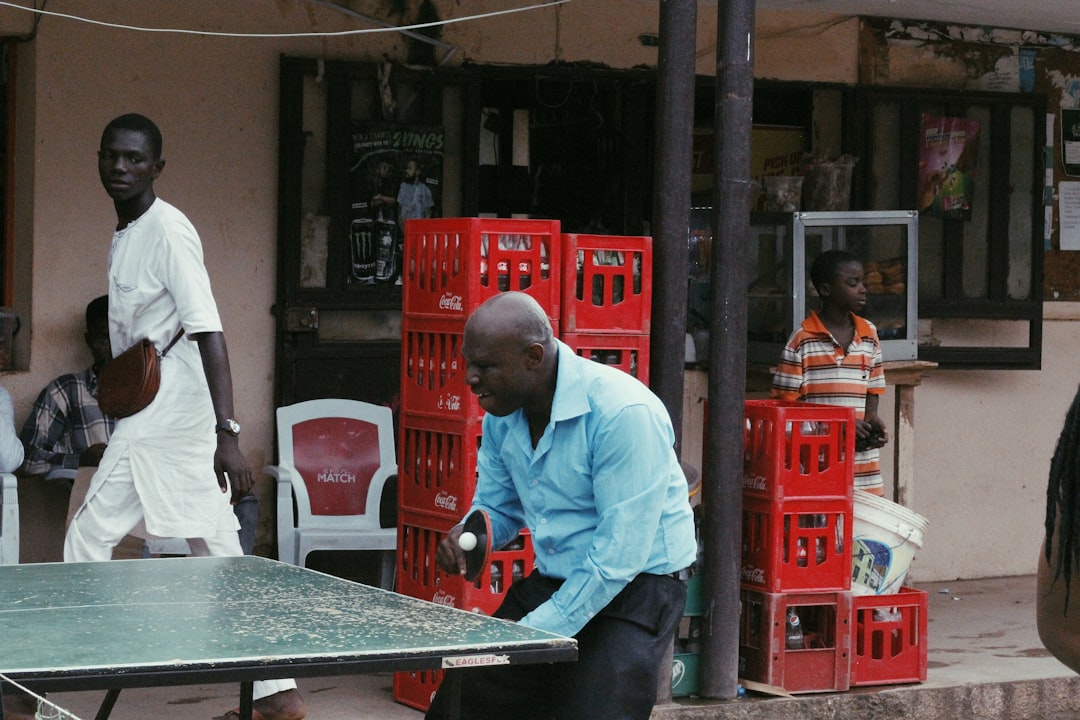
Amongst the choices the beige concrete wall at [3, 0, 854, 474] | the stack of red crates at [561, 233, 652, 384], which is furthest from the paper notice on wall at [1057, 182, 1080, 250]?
the stack of red crates at [561, 233, 652, 384]

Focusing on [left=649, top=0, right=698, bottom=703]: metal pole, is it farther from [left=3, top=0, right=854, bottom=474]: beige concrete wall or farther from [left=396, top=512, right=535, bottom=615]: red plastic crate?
[left=3, top=0, right=854, bottom=474]: beige concrete wall

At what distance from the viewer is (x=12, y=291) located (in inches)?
280

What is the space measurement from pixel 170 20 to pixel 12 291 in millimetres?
A: 1377

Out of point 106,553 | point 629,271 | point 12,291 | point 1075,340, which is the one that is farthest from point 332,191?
point 1075,340

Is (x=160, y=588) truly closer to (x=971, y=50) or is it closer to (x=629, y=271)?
(x=629, y=271)

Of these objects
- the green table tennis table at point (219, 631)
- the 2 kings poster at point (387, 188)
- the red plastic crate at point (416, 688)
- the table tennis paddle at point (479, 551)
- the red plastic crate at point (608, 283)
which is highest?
the 2 kings poster at point (387, 188)

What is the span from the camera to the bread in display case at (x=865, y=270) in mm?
7801

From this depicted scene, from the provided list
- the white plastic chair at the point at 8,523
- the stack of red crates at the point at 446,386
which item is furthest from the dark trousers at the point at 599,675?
the white plastic chair at the point at 8,523

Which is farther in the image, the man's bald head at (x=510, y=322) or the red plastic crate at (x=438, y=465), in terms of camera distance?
the red plastic crate at (x=438, y=465)

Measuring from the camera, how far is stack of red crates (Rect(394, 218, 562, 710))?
5719mm

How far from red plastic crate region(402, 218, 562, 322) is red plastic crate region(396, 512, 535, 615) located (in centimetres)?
79

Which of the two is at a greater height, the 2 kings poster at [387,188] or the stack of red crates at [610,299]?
the 2 kings poster at [387,188]

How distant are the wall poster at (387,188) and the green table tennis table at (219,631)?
11.1 ft

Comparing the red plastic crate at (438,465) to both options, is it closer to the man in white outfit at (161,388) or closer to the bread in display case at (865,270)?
the man in white outfit at (161,388)
